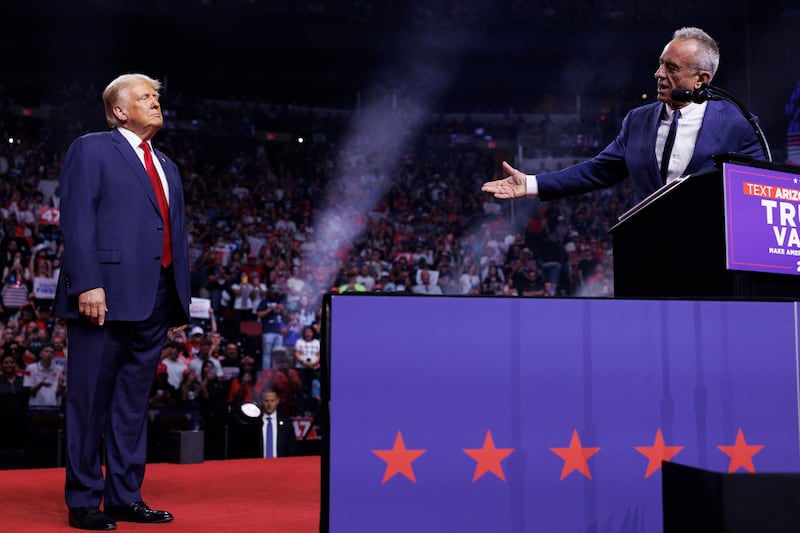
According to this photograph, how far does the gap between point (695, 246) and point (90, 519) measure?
6.03 ft

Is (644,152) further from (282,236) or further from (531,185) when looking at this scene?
(282,236)

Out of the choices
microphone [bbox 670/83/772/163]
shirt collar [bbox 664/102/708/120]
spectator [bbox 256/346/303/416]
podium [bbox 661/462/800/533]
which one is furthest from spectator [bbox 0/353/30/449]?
podium [bbox 661/462/800/533]

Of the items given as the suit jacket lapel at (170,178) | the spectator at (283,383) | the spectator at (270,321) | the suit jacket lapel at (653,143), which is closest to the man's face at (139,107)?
the suit jacket lapel at (170,178)

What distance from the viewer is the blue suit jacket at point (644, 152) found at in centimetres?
255

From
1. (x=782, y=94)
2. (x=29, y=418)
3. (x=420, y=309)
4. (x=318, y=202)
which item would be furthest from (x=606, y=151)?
(x=318, y=202)

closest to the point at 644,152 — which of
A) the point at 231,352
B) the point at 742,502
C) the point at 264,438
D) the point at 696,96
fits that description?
the point at 696,96

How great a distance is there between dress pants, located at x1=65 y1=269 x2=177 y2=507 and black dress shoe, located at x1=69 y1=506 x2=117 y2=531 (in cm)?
2

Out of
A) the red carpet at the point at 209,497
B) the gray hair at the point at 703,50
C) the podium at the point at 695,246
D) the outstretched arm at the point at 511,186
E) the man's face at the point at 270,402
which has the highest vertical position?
the gray hair at the point at 703,50

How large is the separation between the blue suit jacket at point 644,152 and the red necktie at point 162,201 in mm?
1218

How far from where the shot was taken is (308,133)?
19078 millimetres

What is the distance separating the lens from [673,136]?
2.59 meters

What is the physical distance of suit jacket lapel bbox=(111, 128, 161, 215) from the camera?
284 centimetres

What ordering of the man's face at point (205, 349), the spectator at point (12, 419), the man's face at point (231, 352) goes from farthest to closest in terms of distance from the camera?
the man's face at point (231, 352) < the man's face at point (205, 349) < the spectator at point (12, 419)

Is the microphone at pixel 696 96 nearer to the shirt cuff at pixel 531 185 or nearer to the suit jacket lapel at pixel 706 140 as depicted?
the suit jacket lapel at pixel 706 140
